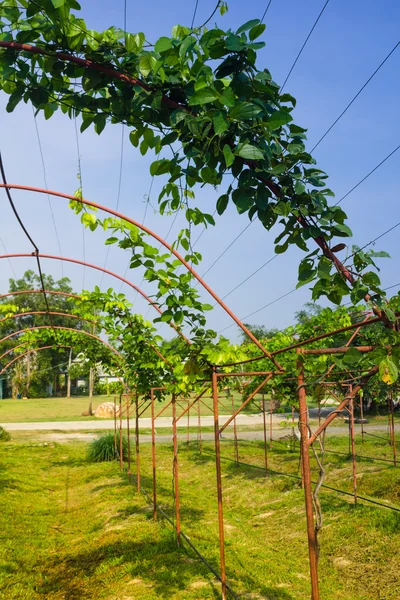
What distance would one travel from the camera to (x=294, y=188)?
6.95ft

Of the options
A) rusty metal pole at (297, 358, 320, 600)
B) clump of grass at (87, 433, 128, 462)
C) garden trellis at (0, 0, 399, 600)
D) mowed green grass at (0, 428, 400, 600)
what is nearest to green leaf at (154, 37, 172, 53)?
garden trellis at (0, 0, 399, 600)

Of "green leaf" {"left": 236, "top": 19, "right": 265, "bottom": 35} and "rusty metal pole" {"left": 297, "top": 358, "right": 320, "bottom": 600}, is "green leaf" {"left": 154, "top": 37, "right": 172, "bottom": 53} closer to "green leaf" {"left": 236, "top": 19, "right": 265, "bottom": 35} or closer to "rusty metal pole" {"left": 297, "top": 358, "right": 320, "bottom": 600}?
"green leaf" {"left": 236, "top": 19, "right": 265, "bottom": 35}

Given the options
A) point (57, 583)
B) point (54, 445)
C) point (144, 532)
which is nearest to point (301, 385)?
point (57, 583)

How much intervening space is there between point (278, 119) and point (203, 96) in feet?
0.91

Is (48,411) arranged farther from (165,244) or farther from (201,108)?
(201,108)

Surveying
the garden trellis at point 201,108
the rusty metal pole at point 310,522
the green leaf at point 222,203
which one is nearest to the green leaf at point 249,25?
the garden trellis at point 201,108

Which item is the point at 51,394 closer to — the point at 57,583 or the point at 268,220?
the point at 57,583

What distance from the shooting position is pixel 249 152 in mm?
1912

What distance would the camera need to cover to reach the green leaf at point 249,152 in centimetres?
191

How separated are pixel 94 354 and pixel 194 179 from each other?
13046mm

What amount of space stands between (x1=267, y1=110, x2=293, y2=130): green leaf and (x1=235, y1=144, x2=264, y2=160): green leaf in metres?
0.10

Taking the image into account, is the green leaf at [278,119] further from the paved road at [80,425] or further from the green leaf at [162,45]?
the paved road at [80,425]

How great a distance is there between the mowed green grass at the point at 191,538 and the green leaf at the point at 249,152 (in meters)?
4.90

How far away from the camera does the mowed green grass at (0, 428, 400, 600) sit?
19.6ft
